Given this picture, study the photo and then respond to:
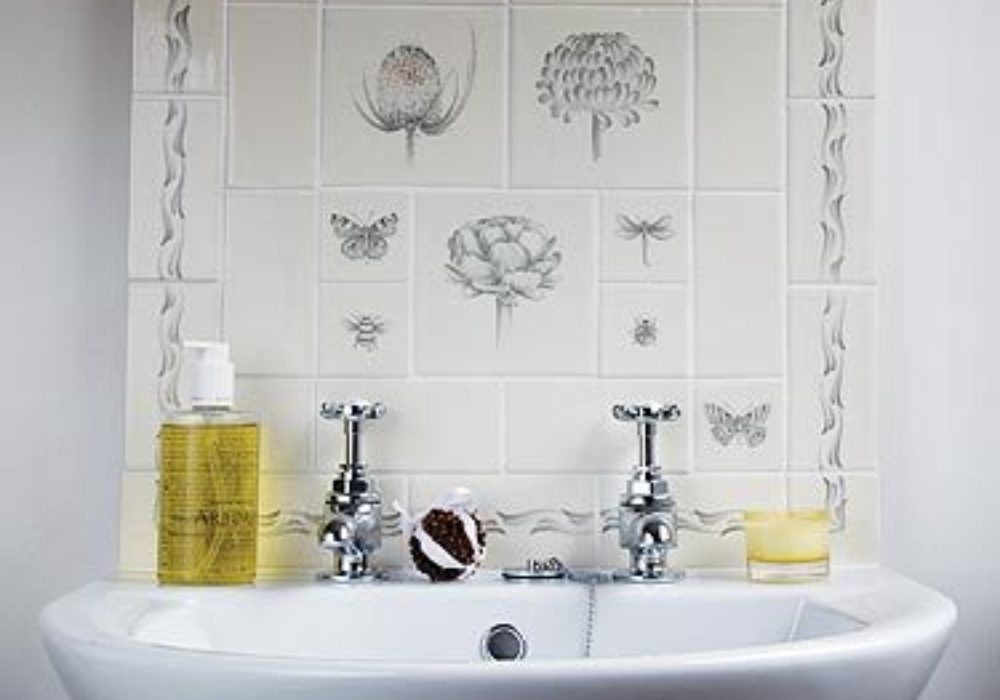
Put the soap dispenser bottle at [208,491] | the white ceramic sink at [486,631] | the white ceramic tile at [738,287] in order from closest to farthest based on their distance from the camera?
the white ceramic sink at [486,631], the soap dispenser bottle at [208,491], the white ceramic tile at [738,287]

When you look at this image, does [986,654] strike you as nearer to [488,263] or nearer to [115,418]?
[488,263]

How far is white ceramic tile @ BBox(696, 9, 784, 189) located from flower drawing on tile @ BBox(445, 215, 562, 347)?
0.15 meters

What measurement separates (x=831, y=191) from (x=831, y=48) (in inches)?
4.7

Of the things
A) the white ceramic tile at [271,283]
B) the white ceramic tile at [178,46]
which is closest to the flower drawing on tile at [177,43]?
the white ceramic tile at [178,46]

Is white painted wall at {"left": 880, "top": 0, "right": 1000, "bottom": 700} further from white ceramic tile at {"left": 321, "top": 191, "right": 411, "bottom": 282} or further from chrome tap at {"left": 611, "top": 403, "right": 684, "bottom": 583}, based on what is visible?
white ceramic tile at {"left": 321, "top": 191, "right": 411, "bottom": 282}

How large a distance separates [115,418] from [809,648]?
67 centimetres

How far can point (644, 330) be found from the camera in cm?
115

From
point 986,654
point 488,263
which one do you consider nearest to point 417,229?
point 488,263

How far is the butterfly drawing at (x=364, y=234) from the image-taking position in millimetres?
1152

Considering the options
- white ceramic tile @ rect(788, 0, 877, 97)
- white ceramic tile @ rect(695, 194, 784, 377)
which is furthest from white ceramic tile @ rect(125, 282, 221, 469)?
white ceramic tile @ rect(788, 0, 877, 97)

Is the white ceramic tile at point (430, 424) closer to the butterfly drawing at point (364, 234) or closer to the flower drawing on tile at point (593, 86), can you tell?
the butterfly drawing at point (364, 234)

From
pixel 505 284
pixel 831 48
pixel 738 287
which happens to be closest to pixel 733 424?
pixel 738 287

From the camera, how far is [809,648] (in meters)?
0.71

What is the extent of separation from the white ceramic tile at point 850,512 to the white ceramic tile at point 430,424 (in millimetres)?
→ 245
